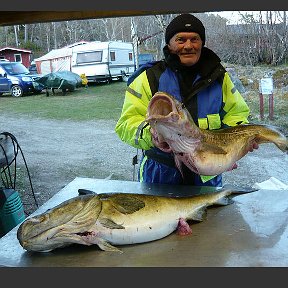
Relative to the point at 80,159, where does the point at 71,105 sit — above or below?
above

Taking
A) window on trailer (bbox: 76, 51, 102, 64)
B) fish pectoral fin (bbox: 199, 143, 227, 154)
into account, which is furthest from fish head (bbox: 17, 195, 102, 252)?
window on trailer (bbox: 76, 51, 102, 64)

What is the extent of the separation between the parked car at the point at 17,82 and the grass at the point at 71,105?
365 millimetres

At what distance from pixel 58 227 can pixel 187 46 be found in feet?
6.29

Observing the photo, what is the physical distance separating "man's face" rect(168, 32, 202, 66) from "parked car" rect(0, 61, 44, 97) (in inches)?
742

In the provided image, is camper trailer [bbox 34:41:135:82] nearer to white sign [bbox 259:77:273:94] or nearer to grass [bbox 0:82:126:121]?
Result: grass [bbox 0:82:126:121]

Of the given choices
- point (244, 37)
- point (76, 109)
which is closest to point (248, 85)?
point (244, 37)

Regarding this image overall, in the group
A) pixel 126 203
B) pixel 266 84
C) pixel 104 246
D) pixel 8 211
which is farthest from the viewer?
pixel 266 84

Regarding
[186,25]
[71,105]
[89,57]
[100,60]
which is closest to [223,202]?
[186,25]

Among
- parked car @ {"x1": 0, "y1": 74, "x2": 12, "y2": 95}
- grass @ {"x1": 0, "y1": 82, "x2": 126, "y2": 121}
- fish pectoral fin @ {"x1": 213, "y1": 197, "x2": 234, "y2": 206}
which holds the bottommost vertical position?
grass @ {"x1": 0, "y1": 82, "x2": 126, "y2": 121}

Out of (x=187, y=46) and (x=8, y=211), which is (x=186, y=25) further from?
(x=8, y=211)

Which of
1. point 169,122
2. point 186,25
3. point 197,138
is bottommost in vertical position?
point 197,138

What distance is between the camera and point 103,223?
101 inches

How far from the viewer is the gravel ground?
28.3ft

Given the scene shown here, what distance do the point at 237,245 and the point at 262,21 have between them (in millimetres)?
9602
